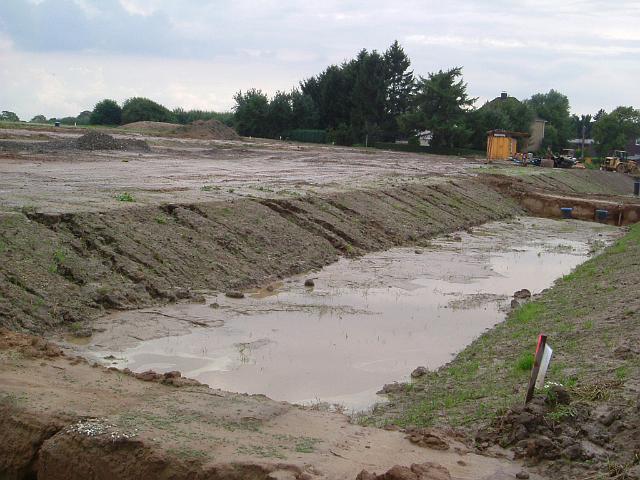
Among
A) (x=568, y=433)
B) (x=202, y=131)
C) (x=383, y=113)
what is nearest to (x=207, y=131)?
(x=202, y=131)

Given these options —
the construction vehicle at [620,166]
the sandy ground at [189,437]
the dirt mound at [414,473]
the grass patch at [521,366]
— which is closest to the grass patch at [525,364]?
the grass patch at [521,366]

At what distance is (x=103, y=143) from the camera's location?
3703cm

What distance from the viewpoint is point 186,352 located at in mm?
10844

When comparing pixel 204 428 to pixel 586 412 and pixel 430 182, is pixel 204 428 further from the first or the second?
pixel 430 182

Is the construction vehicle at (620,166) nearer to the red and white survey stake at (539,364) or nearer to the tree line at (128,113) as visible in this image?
the tree line at (128,113)

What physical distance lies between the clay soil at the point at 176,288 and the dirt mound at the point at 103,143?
4356mm

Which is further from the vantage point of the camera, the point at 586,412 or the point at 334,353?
the point at 334,353

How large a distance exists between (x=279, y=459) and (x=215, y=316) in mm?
6719

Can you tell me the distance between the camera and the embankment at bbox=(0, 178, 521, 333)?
11.7 m

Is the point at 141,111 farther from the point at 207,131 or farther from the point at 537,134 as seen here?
the point at 537,134

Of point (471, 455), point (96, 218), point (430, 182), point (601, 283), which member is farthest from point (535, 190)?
point (471, 455)

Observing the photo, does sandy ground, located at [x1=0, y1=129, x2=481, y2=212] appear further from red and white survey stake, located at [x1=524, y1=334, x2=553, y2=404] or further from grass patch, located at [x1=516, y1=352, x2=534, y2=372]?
red and white survey stake, located at [x1=524, y1=334, x2=553, y2=404]

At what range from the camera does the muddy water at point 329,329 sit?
397 inches

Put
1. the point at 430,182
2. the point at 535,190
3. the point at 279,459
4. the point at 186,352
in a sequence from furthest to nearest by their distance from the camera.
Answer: the point at 535,190, the point at 430,182, the point at 186,352, the point at 279,459
